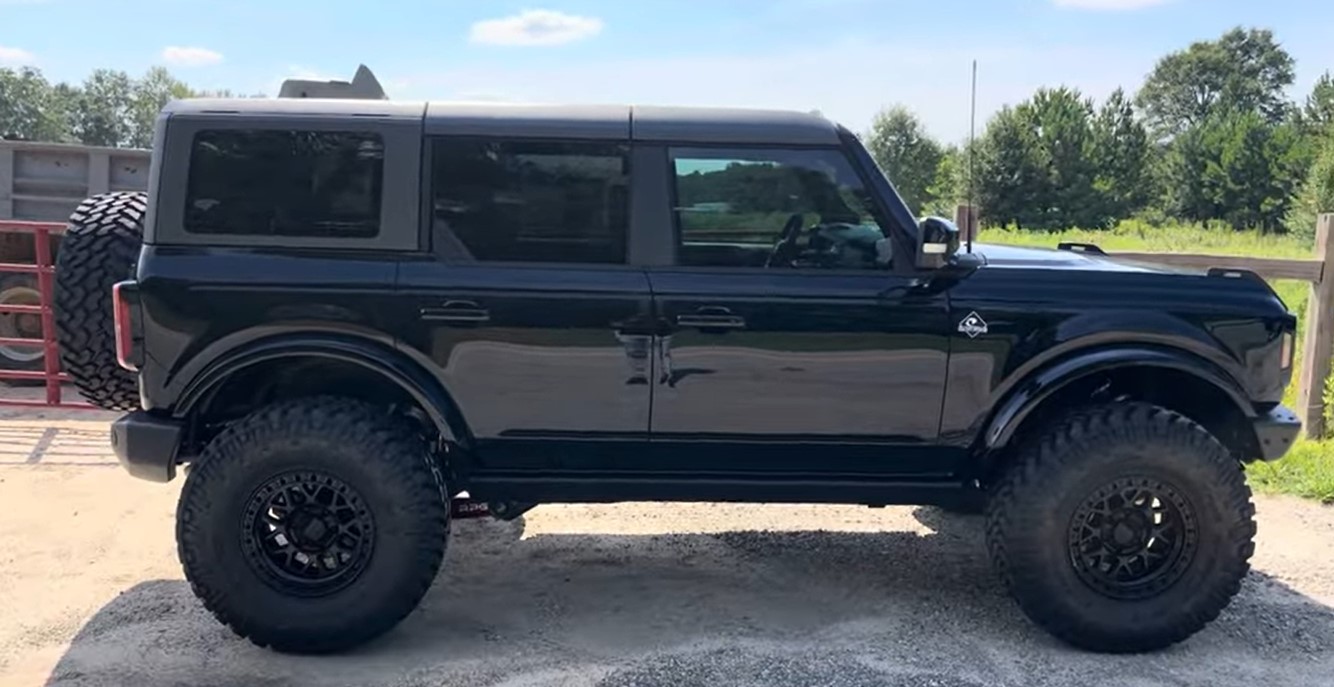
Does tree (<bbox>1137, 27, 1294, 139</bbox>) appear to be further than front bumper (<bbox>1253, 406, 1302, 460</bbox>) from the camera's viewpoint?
Yes

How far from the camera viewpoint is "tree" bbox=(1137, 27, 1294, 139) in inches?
3861

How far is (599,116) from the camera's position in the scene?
406 cm

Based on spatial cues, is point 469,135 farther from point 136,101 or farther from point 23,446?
point 136,101

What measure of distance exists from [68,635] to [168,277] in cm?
147

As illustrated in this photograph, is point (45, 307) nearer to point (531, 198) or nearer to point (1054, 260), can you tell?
point (531, 198)

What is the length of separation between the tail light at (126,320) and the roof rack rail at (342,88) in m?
1.24

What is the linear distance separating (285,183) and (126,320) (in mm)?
747

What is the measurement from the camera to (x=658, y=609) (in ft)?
14.8

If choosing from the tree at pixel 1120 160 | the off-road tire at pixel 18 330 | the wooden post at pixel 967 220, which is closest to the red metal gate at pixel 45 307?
the off-road tire at pixel 18 330

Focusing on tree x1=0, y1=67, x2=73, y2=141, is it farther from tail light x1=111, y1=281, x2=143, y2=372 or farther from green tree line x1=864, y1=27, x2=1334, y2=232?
tail light x1=111, y1=281, x2=143, y2=372

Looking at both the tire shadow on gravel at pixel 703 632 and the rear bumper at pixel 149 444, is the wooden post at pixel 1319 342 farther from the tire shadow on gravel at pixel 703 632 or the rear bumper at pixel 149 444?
the rear bumper at pixel 149 444

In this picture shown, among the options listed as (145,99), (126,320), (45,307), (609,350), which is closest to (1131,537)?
(609,350)

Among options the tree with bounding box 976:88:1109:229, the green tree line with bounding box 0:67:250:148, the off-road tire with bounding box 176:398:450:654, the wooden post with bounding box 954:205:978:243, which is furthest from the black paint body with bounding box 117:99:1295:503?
the green tree line with bounding box 0:67:250:148

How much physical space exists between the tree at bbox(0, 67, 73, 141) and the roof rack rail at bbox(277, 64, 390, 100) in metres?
93.7
